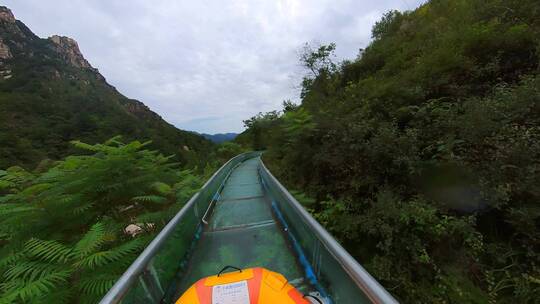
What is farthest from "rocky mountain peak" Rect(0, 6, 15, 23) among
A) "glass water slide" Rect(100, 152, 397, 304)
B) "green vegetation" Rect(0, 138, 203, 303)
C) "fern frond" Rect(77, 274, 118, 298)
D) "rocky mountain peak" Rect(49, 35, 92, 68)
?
"fern frond" Rect(77, 274, 118, 298)

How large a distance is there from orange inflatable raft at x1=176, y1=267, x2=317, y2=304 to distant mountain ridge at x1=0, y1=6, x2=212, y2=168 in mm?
12662

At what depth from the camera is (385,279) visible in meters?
2.82

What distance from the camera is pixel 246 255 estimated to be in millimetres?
2816

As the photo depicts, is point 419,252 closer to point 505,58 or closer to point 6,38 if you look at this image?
point 505,58

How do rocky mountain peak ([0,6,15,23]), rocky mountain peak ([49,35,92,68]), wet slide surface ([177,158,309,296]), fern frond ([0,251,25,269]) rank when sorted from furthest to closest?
rocky mountain peak ([49,35,92,68]) < rocky mountain peak ([0,6,15,23]) < wet slide surface ([177,158,309,296]) < fern frond ([0,251,25,269])

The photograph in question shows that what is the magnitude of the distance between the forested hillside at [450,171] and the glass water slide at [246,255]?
1.20 m

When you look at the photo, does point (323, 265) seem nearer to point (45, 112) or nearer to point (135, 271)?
point (135, 271)

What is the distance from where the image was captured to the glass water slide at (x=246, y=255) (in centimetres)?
150

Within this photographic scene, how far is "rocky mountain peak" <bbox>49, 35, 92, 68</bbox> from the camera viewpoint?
62.6 meters

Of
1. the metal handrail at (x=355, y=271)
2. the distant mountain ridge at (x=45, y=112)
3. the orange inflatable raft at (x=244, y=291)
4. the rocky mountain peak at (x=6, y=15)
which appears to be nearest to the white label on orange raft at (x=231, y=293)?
the orange inflatable raft at (x=244, y=291)

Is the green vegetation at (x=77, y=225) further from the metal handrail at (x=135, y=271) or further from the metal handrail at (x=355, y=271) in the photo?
the metal handrail at (x=355, y=271)

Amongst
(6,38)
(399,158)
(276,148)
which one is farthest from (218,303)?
(6,38)

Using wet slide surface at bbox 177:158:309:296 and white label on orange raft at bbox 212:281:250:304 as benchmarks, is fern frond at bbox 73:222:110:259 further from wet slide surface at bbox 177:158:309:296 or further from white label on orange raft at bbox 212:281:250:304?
white label on orange raft at bbox 212:281:250:304

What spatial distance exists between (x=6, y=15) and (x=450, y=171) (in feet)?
278
